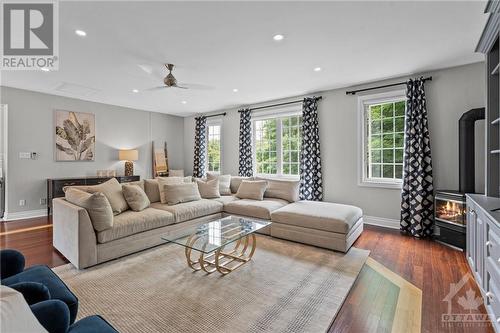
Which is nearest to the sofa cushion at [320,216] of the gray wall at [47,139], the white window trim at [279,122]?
the white window trim at [279,122]

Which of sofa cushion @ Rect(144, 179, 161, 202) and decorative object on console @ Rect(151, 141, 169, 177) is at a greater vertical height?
decorative object on console @ Rect(151, 141, 169, 177)

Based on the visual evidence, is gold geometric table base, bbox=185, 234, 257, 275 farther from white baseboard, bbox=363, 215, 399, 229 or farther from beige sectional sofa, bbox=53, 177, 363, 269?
white baseboard, bbox=363, 215, 399, 229

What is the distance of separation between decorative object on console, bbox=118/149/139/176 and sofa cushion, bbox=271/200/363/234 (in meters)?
4.32

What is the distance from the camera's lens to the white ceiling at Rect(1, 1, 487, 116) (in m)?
2.23

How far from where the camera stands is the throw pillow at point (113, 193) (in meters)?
3.22

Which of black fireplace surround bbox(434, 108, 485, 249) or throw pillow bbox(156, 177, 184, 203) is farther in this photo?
throw pillow bbox(156, 177, 184, 203)

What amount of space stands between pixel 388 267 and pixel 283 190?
2.21m

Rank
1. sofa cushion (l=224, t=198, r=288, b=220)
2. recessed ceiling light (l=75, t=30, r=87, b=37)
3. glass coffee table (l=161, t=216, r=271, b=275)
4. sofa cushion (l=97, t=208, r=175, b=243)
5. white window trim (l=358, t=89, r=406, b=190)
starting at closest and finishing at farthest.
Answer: glass coffee table (l=161, t=216, r=271, b=275), recessed ceiling light (l=75, t=30, r=87, b=37), sofa cushion (l=97, t=208, r=175, b=243), sofa cushion (l=224, t=198, r=288, b=220), white window trim (l=358, t=89, r=406, b=190)

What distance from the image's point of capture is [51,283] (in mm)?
1477

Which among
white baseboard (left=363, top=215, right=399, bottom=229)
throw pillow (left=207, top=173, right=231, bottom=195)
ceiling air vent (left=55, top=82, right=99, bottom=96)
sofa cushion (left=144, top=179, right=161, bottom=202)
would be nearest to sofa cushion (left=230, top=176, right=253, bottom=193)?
throw pillow (left=207, top=173, right=231, bottom=195)

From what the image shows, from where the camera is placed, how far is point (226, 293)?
7.09 feet

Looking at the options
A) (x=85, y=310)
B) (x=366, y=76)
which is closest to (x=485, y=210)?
(x=366, y=76)

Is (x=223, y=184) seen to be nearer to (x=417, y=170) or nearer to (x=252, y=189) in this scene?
(x=252, y=189)

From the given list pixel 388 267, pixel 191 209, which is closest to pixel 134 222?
pixel 191 209
